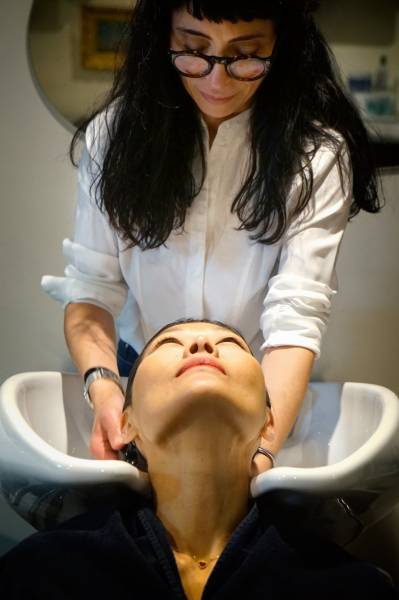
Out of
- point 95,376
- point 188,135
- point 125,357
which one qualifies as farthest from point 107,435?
point 188,135

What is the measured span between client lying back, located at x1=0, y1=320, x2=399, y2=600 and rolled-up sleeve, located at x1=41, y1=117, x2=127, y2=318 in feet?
1.39

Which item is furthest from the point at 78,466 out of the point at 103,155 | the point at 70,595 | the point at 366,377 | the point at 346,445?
the point at 366,377

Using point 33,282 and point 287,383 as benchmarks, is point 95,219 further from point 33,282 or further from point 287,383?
point 33,282

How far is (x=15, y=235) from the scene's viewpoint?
2959mm

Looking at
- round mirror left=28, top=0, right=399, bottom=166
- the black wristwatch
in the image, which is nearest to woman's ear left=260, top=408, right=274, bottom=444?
the black wristwatch

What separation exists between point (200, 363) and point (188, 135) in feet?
1.99

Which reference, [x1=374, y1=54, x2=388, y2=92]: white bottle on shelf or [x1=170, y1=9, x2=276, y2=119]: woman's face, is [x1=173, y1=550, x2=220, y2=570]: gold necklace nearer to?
[x1=170, y1=9, x2=276, y2=119]: woman's face

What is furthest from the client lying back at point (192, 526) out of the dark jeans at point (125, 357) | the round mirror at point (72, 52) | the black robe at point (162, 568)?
the round mirror at point (72, 52)

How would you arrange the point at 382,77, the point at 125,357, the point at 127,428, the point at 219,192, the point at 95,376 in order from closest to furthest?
the point at 127,428, the point at 95,376, the point at 219,192, the point at 125,357, the point at 382,77

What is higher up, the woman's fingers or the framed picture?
the framed picture

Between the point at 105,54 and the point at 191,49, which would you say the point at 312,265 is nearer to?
the point at 191,49

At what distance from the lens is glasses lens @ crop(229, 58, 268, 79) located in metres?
1.80

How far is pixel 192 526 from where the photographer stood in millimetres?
1606

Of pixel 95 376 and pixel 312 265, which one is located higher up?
pixel 312 265
